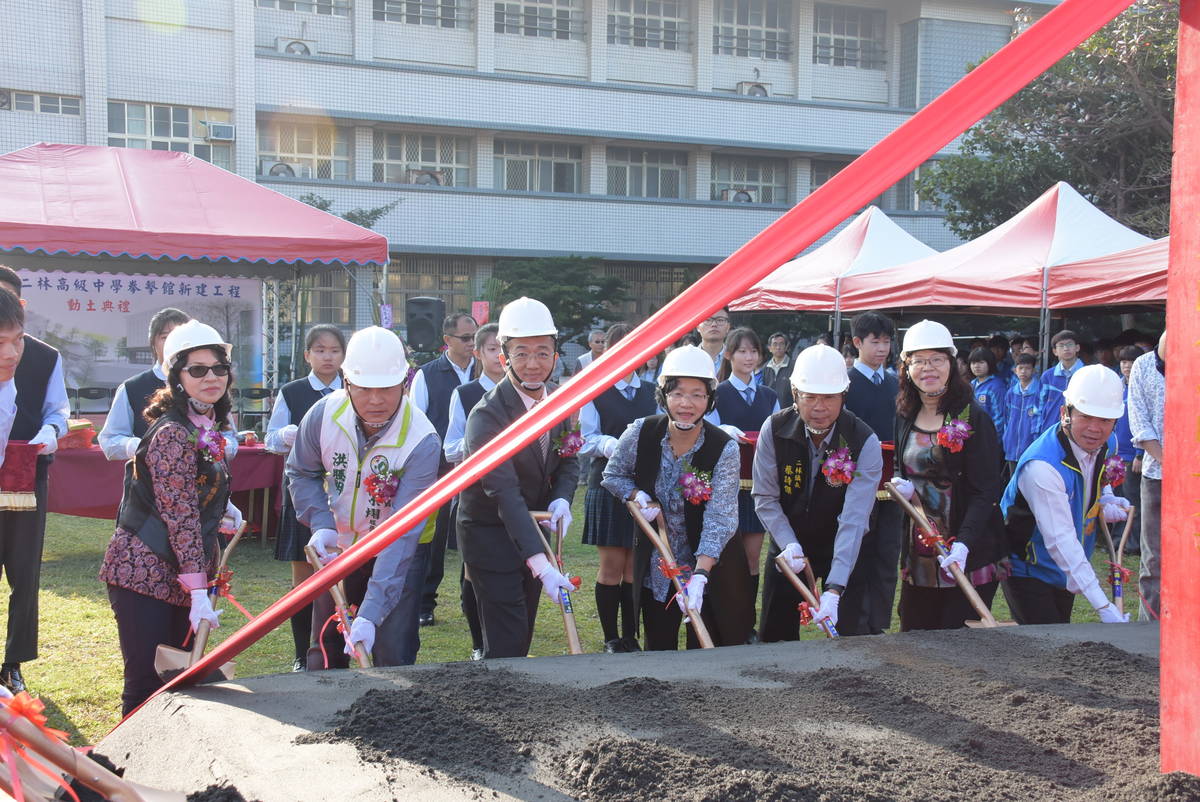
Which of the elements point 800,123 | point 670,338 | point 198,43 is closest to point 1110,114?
point 800,123

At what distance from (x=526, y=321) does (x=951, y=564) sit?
5.58ft

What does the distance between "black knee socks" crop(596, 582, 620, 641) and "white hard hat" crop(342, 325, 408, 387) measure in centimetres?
178

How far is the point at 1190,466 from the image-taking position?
1.83 meters

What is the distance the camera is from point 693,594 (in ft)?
11.6

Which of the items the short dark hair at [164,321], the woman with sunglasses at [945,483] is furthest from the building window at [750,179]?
the woman with sunglasses at [945,483]

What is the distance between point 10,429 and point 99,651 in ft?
4.31

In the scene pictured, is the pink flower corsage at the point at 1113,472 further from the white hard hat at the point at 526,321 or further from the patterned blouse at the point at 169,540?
the patterned blouse at the point at 169,540

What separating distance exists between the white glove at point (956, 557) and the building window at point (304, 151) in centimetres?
1905

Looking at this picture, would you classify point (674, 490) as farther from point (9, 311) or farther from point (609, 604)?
point (9, 311)

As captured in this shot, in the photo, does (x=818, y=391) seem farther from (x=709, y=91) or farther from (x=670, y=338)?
(x=709, y=91)

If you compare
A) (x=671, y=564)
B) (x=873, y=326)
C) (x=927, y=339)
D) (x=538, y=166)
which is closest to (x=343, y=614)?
Result: (x=671, y=564)

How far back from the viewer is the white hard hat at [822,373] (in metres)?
3.96

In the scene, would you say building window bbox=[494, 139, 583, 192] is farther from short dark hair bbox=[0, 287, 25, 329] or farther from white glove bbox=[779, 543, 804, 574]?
white glove bbox=[779, 543, 804, 574]

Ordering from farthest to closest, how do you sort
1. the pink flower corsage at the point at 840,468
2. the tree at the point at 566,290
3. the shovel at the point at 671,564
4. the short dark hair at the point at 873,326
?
Result: the tree at the point at 566,290 < the short dark hair at the point at 873,326 < the pink flower corsage at the point at 840,468 < the shovel at the point at 671,564
